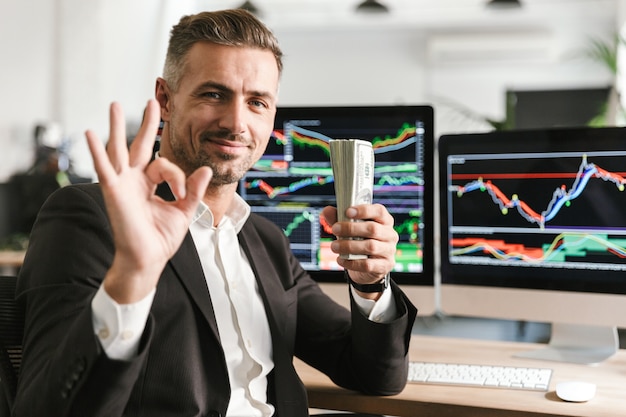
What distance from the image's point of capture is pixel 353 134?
188 centimetres

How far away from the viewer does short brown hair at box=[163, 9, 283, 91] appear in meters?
1.40

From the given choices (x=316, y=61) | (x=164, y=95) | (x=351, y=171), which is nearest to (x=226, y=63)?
(x=164, y=95)

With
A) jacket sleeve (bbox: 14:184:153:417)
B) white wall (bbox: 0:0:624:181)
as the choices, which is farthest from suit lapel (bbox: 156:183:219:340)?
white wall (bbox: 0:0:624:181)

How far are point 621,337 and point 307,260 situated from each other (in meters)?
1.31

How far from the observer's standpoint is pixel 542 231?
173 cm

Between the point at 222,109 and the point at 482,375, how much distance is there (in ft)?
2.54

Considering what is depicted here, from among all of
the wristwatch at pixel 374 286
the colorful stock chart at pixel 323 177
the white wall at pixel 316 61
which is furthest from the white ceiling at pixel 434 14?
the wristwatch at pixel 374 286

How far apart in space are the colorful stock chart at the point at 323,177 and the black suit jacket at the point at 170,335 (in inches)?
9.1

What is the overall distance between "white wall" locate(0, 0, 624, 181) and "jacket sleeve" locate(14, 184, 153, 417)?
472 cm

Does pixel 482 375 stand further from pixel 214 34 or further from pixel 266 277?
pixel 214 34

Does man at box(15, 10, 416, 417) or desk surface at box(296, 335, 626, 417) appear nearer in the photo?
man at box(15, 10, 416, 417)

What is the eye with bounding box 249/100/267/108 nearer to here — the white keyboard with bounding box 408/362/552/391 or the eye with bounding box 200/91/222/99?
the eye with bounding box 200/91/222/99

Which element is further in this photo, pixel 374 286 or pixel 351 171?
pixel 374 286

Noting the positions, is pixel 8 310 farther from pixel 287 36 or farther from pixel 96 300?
pixel 287 36
